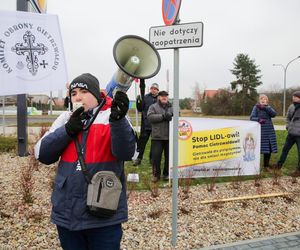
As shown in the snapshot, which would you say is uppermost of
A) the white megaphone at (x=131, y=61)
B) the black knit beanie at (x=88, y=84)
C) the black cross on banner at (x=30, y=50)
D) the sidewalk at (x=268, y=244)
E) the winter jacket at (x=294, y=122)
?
the black cross on banner at (x=30, y=50)

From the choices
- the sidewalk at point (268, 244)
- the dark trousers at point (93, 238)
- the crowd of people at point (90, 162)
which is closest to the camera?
the crowd of people at point (90, 162)

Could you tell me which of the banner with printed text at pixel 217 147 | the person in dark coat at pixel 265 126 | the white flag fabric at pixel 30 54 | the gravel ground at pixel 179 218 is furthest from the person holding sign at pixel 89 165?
the person in dark coat at pixel 265 126

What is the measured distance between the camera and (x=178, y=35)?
3.67m

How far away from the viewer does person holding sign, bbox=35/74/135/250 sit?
2.20 meters

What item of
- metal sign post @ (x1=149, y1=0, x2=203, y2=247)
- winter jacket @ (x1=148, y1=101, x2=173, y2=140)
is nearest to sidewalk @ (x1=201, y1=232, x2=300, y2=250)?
metal sign post @ (x1=149, y1=0, x2=203, y2=247)

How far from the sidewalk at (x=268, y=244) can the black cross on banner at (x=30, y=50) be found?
276cm

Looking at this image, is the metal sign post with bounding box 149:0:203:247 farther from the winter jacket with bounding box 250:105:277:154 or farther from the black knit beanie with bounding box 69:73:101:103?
the winter jacket with bounding box 250:105:277:154

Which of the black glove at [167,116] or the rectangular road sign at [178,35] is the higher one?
the rectangular road sign at [178,35]

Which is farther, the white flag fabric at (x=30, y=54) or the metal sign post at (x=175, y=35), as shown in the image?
the white flag fabric at (x=30, y=54)

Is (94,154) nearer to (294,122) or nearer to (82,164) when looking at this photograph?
(82,164)

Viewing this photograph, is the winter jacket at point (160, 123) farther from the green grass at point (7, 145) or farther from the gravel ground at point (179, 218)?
the green grass at point (7, 145)

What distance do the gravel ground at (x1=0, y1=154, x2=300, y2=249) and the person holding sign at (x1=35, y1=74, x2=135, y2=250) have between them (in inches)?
70.9

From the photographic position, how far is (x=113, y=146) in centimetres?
222

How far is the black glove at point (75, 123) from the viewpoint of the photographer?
2.18 m
